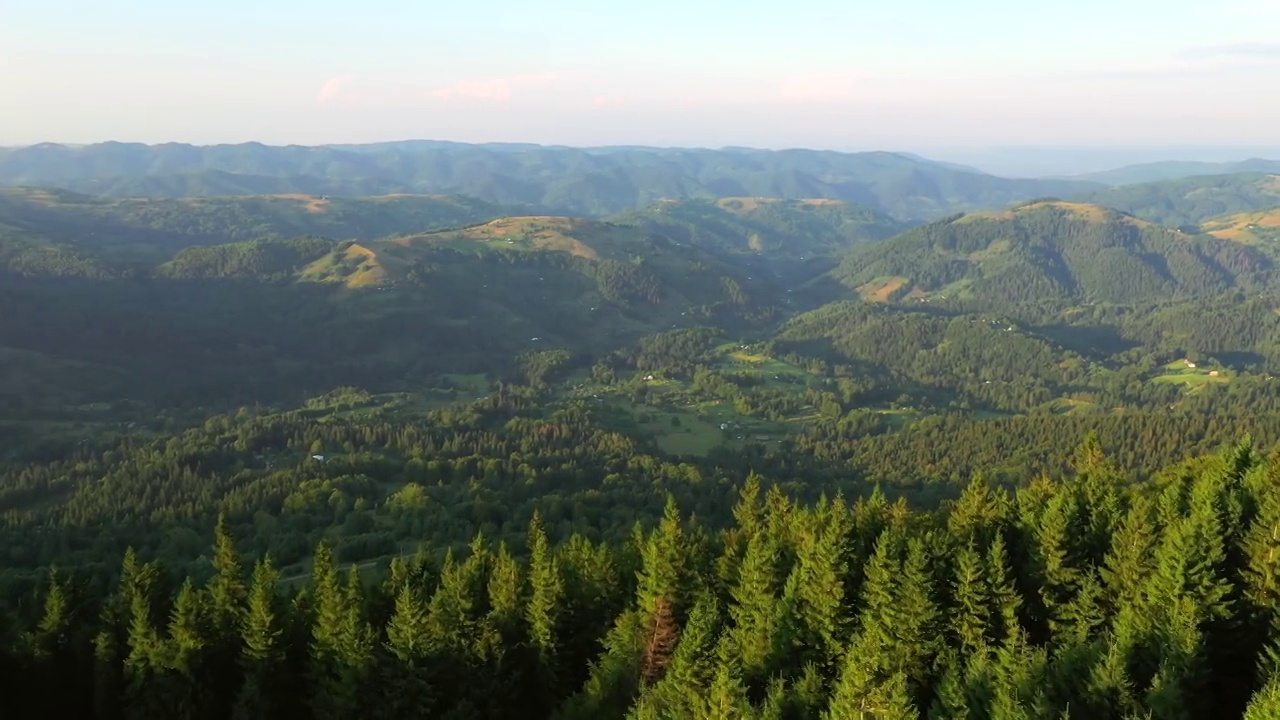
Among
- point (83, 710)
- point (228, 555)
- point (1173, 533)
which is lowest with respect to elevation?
point (83, 710)

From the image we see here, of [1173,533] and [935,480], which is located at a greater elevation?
[1173,533]

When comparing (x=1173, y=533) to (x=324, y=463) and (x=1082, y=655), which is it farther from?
(x=324, y=463)

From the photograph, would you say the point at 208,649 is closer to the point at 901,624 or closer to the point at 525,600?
the point at 525,600

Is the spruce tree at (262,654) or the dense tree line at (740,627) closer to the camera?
the dense tree line at (740,627)

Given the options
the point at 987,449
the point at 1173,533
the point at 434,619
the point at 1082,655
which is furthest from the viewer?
the point at 987,449

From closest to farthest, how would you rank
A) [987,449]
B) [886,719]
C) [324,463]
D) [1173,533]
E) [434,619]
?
[886,719]
[1173,533]
[434,619]
[324,463]
[987,449]

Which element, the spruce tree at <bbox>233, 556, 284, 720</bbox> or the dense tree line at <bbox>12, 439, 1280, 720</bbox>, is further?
the spruce tree at <bbox>233, 556, 284, 720</bbox>

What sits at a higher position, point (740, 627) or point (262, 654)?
point (740, 627)

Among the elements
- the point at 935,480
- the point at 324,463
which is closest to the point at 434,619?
the point at 324,463

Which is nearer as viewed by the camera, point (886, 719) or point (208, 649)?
point (886, 719)

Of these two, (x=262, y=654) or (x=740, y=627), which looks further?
(x=262, y=654)
